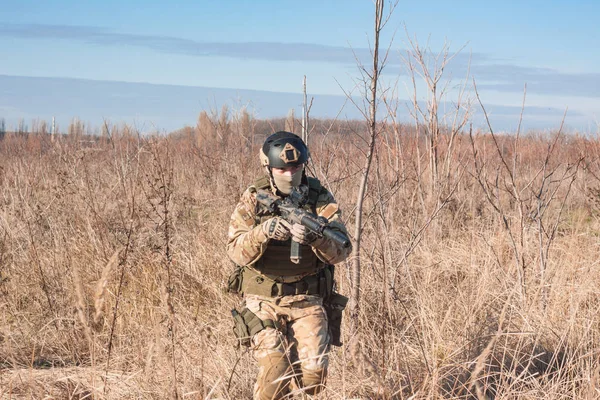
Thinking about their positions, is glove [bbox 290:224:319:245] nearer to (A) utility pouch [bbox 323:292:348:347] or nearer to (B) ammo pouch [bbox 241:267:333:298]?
(B) ammo pouch [bbox 241:267:333:298]

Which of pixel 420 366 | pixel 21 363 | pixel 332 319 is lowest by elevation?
pixel 21 363

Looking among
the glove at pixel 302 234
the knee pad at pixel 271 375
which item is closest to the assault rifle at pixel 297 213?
the glove at pixel 302 234

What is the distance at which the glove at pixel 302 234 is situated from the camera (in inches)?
97.1

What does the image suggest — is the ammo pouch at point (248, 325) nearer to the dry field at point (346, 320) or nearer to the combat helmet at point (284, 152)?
the dry field at point (346, 320)

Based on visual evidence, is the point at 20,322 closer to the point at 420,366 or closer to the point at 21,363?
the point at 21,363

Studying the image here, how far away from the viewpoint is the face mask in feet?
9.17

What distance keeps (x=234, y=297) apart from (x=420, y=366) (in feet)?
4.52

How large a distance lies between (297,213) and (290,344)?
1.72 ft

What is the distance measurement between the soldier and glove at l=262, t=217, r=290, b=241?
0.07m

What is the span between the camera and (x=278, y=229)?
2.54 metres

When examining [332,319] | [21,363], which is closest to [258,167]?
[21,363]

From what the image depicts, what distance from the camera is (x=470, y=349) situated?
3330mm

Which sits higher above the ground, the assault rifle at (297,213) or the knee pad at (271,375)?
the assault rifle at (297,213)

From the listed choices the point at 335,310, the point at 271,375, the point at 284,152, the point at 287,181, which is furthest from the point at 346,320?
the point at 284,152
